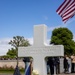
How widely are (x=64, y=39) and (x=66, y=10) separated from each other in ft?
139

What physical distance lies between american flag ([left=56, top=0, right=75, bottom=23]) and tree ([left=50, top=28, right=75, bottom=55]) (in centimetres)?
4004

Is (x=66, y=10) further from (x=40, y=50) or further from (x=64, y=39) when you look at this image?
(x=64, y=39)

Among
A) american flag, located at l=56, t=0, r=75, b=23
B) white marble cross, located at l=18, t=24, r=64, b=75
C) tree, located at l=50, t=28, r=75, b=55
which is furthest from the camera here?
tree, located at l=50, t=28, r=75, b=55

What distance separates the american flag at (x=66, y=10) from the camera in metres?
15.3

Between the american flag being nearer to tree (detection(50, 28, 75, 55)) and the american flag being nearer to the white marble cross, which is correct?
the white marble cross

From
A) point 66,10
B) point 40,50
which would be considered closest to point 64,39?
point 66,10

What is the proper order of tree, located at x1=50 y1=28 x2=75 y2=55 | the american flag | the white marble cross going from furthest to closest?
tree, located at x1=50 y1=28 x2=75 y2=55
the american flag
the white marble cross

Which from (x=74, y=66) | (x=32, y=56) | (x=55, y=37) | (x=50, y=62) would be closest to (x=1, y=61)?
(x=55, y=37)

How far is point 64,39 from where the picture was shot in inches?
2266

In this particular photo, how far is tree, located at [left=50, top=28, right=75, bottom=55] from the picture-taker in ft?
184

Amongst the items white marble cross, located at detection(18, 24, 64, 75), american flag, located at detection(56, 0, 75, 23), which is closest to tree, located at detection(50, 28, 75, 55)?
american flag, located at detection(56, 0, 75, 23)

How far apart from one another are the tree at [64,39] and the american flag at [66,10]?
40035 millimetres

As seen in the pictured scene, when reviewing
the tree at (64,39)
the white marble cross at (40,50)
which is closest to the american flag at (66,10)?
the white marble cross at (40,50)

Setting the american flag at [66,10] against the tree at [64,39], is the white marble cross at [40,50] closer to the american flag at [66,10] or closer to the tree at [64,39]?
the american flag at [66,10]
